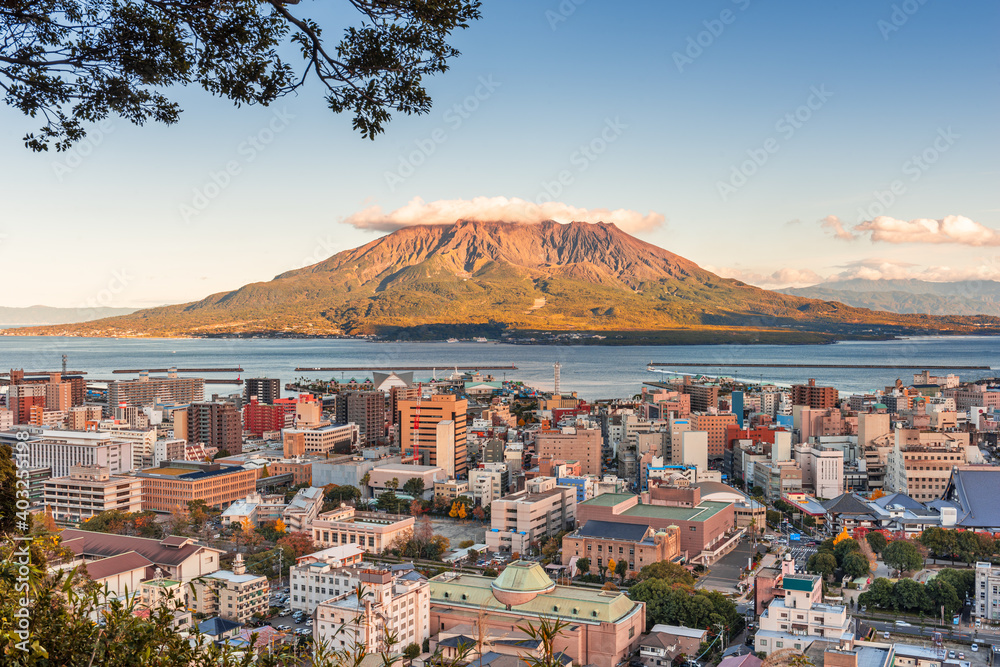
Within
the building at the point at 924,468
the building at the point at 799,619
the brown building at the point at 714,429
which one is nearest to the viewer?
the building at the point at 799,619

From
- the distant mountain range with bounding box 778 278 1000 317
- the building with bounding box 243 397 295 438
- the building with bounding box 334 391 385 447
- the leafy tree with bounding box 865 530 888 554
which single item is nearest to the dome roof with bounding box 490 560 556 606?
the leafy tree with bounding box 865 530 888 554

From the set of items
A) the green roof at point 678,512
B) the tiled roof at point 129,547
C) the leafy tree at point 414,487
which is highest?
the tiled roof at point 129,547

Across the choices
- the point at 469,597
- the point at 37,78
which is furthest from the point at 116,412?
the point at 37,78

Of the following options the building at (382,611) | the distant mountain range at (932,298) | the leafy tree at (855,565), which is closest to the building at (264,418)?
the building at (382,611)

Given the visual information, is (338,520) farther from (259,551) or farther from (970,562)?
(970,562)

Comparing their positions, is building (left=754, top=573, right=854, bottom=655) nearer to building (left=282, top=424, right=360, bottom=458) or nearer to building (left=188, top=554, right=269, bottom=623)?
building (left=188, top=554, right=269, bottom=623)

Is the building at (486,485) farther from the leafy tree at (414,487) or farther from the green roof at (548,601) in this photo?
the green roof at (548,601)

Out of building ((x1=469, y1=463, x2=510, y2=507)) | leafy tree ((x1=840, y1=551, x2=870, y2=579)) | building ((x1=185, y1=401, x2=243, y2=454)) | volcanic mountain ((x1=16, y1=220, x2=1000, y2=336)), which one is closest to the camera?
leafy tree ((x1=840, y1=551, x2=870, y2=579))
